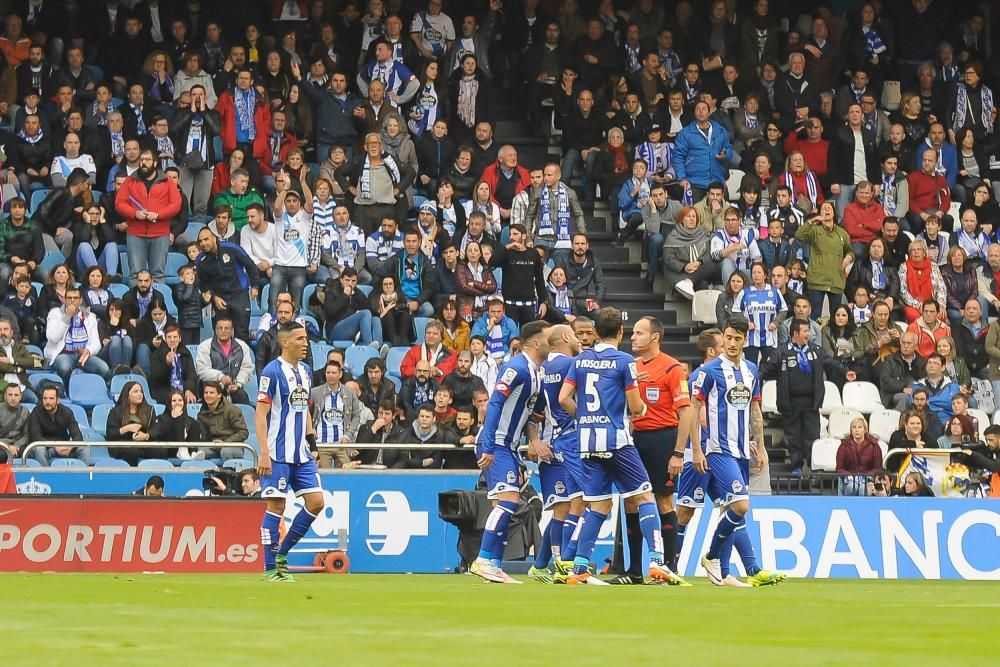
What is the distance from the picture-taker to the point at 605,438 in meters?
13.6

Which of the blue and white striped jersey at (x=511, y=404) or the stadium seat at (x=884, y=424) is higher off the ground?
the blue and white striped jersey at (x=511, y=404)

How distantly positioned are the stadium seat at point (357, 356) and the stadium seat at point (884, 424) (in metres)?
6.60

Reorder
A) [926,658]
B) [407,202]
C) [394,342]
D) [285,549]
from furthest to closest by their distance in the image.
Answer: [407,202]
[394,342]
[285,549]
[926,658]

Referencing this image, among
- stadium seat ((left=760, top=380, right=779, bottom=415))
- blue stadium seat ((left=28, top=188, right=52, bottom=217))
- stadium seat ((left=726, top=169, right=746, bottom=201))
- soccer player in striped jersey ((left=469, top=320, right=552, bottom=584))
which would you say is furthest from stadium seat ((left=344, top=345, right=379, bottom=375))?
soccer player in striped jersey ((left=469, top=320, right=552, bottom=584))

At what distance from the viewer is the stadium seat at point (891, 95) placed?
2931cm

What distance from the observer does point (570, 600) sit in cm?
1098

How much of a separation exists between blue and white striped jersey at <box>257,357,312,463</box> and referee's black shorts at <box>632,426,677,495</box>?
289cm

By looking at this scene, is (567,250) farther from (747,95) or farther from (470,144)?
(747,95)

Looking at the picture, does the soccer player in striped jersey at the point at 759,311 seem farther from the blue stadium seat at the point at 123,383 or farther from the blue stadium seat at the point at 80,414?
the blue stadium seat at the point at 80,414

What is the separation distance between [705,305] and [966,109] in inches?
292

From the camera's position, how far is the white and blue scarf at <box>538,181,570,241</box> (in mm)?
24328

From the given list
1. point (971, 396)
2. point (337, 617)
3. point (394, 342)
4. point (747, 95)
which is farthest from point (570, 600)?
point (747, 95)

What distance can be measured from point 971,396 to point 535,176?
22.2 ft

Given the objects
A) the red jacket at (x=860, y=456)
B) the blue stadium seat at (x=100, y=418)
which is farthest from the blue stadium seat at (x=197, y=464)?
the red jacket at (x=860, y=456)
